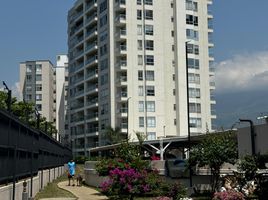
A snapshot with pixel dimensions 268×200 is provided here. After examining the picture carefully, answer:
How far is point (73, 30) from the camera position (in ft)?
350

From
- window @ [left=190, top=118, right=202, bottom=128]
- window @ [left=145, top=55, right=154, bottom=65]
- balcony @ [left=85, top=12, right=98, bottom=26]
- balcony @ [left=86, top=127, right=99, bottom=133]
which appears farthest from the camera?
balcony @ [left=85, top=12, right=98, bottom=26]

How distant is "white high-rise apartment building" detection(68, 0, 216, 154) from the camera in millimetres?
83438

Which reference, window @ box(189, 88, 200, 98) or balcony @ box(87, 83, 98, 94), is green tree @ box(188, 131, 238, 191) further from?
balcony @ box(87, 83, 98, 94)

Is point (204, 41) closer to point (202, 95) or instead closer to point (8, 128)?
point (202, 95)

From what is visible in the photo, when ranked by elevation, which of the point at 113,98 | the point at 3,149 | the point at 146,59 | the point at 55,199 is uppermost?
the point at 146,59

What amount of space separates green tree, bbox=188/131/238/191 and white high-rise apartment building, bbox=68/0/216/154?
181ft

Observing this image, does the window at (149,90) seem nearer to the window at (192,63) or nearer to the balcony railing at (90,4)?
the window at (192,63)

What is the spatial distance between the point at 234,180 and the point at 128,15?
6764 cm

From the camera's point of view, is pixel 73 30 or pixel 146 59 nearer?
pixel 146 59

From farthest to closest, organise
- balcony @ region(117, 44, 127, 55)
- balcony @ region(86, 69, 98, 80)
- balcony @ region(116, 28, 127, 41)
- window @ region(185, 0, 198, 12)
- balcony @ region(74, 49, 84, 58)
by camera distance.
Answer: balcony @ region(74, 49, 84, 58) → balcony @ region(86, 69, 98, 80) → window @ region(185, 0, 198, 12) → balcony @ region(116, 28, 127, 41) → balcony @ region(117, 44, 127, 55)

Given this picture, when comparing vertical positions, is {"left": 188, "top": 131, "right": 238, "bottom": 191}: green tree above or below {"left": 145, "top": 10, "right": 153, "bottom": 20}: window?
below

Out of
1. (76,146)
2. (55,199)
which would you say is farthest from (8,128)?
(76,146)

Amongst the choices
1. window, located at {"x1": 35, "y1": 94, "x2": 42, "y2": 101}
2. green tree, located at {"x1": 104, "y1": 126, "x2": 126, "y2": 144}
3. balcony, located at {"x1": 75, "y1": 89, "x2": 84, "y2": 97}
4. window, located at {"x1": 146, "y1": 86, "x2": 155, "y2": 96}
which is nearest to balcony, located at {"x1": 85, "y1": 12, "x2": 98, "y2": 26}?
balcony, located at {"x1": 75, "y1": 89, "x2": 84, "y2": 97}

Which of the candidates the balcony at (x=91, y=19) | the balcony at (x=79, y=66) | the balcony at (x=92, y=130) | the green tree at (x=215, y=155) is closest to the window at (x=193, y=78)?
the balcony at (x=92, y=130)
